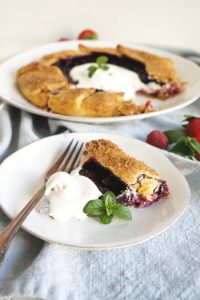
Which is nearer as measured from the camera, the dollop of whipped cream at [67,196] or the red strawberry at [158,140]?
the dollop of whipped cream at [67,196]

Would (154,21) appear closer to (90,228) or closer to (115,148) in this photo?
(115,148)

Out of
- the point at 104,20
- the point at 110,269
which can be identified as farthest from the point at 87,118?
the point at 104,20

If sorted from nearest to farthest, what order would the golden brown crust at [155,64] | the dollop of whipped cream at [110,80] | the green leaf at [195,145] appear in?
the green leaf at [195,145] → the dollop of whipped cream at [110,80] → the golden brown crust at [155,64]

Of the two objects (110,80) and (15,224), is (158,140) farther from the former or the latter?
(15,224)

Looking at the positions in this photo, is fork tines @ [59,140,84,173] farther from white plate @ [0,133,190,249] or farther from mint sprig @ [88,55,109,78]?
mint sprig @ [88,55,109,78]

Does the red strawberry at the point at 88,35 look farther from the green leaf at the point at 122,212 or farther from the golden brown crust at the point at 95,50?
the green leaf at the point at 122,212

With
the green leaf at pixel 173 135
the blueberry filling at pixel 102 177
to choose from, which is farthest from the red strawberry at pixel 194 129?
the blueberry filling at pixel 102 177

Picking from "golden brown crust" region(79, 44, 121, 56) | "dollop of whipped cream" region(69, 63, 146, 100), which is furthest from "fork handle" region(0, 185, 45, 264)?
"golden brown crust" region(79, 44, 121, 56)
